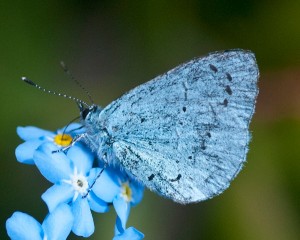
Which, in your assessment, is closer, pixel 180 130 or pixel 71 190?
pixel 71 190

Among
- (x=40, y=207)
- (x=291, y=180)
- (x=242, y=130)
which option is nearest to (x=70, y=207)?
(x=242, y=130)

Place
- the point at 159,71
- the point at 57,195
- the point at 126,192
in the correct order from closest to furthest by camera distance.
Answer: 1. the point at 57,195
2. the point at 126,192
3. the point at 159,71

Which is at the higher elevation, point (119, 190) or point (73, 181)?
point (73, 181)

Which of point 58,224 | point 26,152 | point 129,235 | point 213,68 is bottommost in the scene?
point 129,235

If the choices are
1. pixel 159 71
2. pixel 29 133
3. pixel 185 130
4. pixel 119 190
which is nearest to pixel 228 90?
pixel 185 130

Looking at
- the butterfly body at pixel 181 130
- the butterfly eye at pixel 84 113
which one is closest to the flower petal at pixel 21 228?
the butterfly body at pixel 181 130

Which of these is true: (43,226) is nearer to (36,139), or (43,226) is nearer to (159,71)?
(36,139)

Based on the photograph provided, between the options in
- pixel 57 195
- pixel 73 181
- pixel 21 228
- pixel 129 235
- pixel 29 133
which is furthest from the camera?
pixel 29 133
